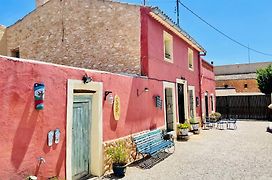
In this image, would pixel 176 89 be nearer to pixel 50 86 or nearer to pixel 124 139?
pixel 124 139

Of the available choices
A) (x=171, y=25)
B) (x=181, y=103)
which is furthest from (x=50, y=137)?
(x=181, y=103)

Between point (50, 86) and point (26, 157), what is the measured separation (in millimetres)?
1531

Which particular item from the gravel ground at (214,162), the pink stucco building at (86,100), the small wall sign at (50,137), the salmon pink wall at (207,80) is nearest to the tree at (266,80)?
the salmon pink wall at (207,80)

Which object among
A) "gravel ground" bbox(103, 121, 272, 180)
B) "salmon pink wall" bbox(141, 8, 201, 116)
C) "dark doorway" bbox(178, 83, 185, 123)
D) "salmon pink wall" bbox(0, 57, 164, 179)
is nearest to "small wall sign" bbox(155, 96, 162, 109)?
"salmon pink wall" bbox(141, 8, 201, 116)

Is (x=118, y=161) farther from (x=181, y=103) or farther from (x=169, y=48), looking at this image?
(x=181, y=103)

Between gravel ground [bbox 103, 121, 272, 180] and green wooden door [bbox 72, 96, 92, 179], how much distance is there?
1.23 m

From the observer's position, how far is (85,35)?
12359 mm

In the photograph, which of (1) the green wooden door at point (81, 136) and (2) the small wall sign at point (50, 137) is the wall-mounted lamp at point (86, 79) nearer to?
(1) the green wooden door at point (81, 136)

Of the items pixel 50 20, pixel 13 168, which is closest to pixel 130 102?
pixel 13 168

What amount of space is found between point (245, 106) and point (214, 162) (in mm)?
19885

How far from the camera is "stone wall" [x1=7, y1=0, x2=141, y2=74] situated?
1137 cm

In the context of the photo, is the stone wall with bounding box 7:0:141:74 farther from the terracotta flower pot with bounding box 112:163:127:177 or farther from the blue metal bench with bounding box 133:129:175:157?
the terracotta flower pot with bounding box 112:163:127:177

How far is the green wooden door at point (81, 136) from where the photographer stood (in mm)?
6918

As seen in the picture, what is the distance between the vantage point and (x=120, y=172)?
7.38m
